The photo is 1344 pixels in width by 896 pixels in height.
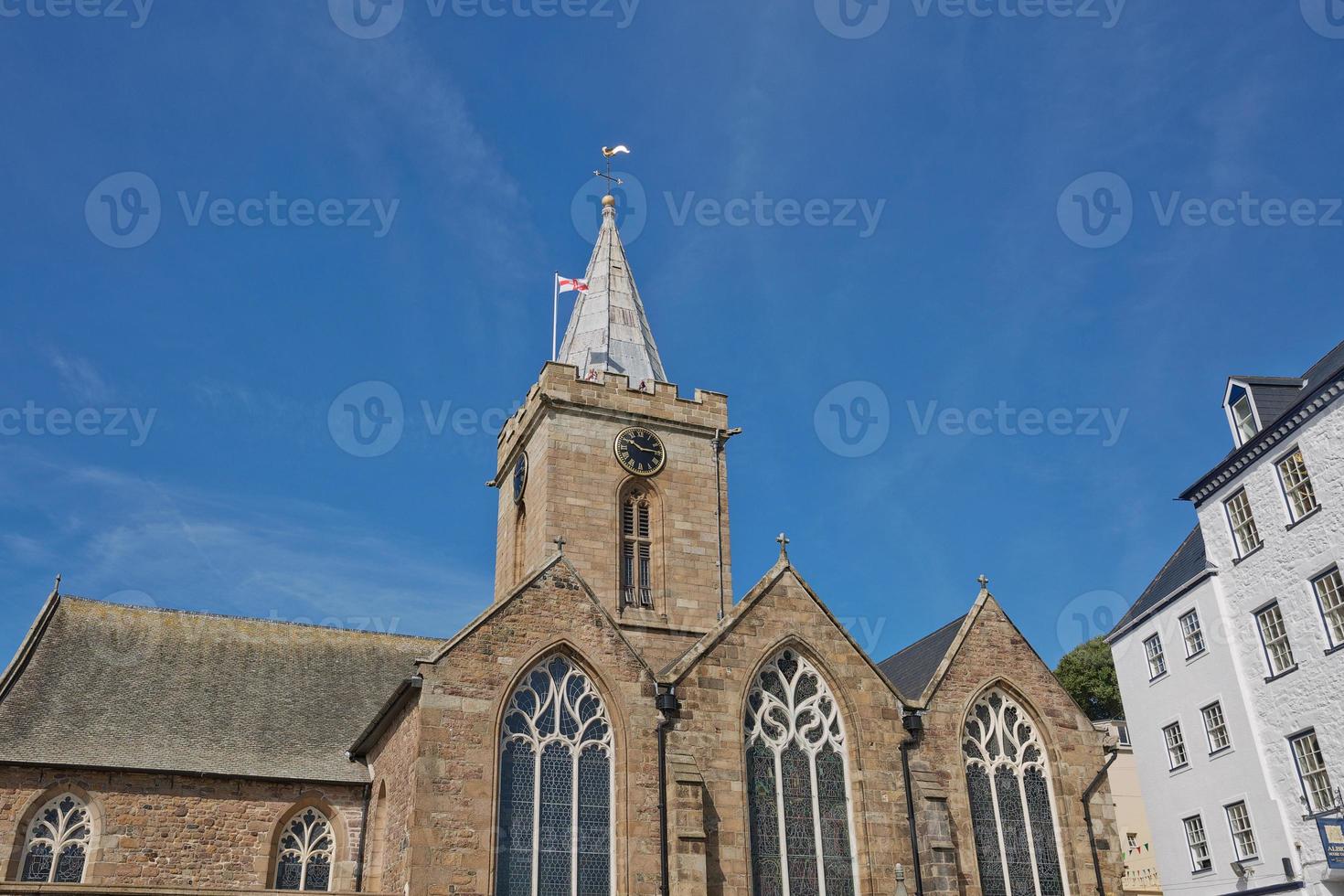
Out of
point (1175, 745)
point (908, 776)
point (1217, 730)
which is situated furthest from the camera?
point (1175, 745)

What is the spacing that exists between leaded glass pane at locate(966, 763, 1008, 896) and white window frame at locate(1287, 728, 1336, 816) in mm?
6640

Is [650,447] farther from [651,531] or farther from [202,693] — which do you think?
[202,693]

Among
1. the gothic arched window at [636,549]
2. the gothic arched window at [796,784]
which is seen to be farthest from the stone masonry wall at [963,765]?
the gothic arched window at [636,549]

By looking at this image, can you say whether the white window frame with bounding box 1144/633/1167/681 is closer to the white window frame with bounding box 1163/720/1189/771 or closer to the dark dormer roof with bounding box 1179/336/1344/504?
the white window frame with bounding box 1163/720/1189/771

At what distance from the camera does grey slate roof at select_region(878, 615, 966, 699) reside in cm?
2733

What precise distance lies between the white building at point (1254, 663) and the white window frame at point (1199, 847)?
0.04 metres

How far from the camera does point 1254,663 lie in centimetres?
2675

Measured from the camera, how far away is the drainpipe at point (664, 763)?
21.7 metres

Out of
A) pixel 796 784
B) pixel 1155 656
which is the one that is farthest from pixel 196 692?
pixel 1155 656

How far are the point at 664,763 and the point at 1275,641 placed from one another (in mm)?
14685

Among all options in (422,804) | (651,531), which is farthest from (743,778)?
(651,531)

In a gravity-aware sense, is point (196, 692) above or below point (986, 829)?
above

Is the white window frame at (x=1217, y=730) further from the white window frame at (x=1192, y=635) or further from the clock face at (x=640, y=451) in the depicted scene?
the clock face at (x=640, y=451)

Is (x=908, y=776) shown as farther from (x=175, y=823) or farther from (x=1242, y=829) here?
(x=175, y=823)
